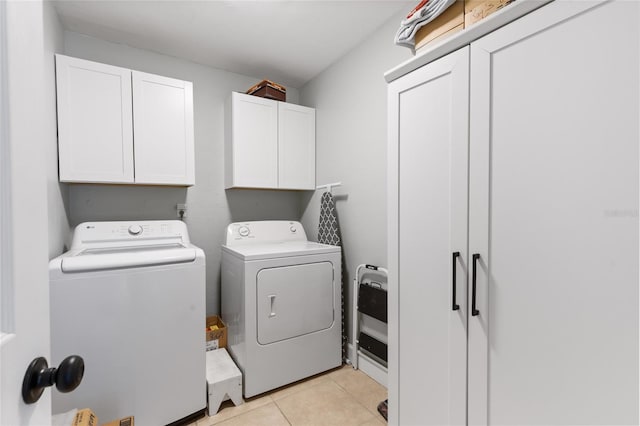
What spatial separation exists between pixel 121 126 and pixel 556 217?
7.94 feet

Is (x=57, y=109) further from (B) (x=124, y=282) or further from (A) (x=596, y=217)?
(A) (x=596, y=217)

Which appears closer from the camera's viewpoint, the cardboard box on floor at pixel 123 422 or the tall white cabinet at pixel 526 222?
the tall white cabinet at pixel 526 222

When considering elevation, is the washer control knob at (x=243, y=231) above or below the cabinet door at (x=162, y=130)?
below

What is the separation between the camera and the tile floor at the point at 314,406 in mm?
1758

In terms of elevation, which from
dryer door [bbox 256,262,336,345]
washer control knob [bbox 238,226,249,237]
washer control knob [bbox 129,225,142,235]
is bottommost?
dryer door [bbox 256,262,336,345]

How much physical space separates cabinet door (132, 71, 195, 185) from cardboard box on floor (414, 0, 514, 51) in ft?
5.62

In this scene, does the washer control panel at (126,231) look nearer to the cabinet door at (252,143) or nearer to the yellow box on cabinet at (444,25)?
the cabinet door at (252,143)

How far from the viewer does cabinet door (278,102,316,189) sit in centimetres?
268

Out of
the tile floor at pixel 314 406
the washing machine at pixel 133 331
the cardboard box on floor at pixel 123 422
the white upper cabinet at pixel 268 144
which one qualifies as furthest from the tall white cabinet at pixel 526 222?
the white upper cabinet at pixel 268 144

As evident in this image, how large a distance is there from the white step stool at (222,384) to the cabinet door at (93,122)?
56.5 inches

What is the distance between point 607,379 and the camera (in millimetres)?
806

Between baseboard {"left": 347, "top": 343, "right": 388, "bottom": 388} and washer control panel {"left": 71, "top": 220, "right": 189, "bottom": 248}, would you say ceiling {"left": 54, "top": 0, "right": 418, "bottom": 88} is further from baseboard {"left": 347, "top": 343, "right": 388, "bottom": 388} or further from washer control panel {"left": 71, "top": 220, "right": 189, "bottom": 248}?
baseboard {"left": 347, "top": 343, "right": 388, "bottom": 388}

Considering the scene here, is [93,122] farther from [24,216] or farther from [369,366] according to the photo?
[369,366]

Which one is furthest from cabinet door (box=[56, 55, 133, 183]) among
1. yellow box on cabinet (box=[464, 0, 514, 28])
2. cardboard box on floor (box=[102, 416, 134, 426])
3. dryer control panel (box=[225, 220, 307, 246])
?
yellow box on cabinet (box=[464, 0, 514, 28])
